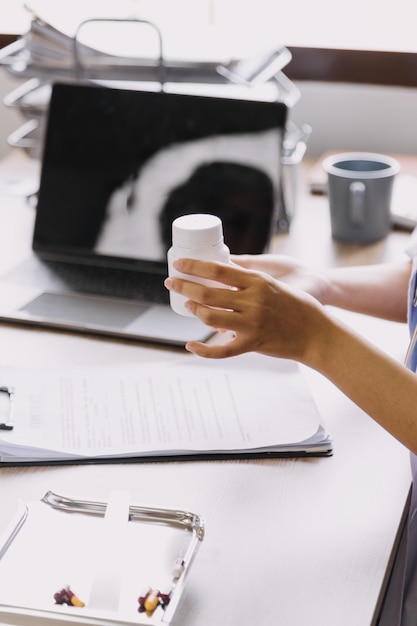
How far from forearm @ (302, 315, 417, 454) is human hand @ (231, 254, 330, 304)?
23 cm

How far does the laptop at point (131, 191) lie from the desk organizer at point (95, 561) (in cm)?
39

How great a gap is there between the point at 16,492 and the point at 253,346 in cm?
25

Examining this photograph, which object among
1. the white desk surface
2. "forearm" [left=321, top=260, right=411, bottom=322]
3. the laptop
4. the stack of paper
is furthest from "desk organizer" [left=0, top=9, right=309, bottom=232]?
the white desk surface

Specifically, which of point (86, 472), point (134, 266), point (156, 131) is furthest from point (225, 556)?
point (156, 131)

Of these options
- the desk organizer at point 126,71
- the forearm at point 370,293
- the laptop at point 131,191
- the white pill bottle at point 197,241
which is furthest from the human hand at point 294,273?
the desk organizer at point 126,71

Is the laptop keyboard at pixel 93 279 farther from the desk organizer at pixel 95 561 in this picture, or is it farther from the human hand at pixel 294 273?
the desk organizer at pixel 95 561

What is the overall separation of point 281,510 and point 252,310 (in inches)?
7.0

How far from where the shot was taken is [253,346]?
789 millimetres

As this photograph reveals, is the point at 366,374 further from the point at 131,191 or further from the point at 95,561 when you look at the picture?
the point at 131,191

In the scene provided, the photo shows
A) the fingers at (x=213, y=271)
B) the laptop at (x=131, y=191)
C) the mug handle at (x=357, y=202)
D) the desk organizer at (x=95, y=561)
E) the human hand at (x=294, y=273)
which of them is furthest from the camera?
the mug handle at (x=357, y=202)

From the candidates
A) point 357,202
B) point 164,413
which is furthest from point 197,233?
point 357,202

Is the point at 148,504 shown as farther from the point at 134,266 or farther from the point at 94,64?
the point at 94,64

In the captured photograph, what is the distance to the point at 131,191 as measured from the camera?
4.02ft

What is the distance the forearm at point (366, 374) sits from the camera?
0.80m
